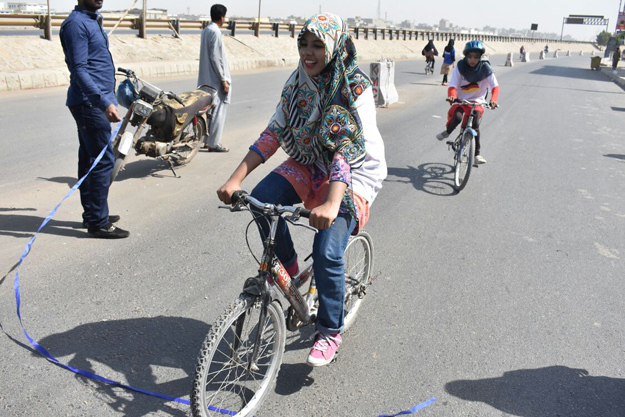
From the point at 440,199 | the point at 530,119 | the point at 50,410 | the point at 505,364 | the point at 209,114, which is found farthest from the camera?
the point at 530,119

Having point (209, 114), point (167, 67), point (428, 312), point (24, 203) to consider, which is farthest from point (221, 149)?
point (167, 67)

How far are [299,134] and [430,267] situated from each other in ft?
7.90

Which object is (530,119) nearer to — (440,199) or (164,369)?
(440,199)

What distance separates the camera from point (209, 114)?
27.4ft

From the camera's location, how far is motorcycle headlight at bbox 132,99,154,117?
20.7ft

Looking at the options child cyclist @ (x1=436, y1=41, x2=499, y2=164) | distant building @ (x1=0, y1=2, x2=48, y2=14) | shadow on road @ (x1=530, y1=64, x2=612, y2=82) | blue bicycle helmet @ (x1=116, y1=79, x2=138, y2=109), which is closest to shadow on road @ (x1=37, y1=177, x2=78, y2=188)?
blue bicycle helmet @ (x1=116, y1=79, x2=138, y2=109)

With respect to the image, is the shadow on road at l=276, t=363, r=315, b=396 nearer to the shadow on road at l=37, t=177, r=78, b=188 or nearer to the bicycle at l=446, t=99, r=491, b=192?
the shadow on road at l=37, t=177, r=78, b=188

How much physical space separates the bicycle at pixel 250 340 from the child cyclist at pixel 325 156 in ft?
0.55

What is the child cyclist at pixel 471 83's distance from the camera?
25.2 ft

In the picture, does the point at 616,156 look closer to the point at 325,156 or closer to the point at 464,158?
the point at 464,158

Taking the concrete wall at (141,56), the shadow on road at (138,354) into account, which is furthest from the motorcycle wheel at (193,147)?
the concrete wall at (141,56)

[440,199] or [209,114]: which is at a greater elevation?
[209,114]

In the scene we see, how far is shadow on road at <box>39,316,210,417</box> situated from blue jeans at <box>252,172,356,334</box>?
86cm

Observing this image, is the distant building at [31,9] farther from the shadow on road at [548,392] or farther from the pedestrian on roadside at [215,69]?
the shadow on road at [548,392]
